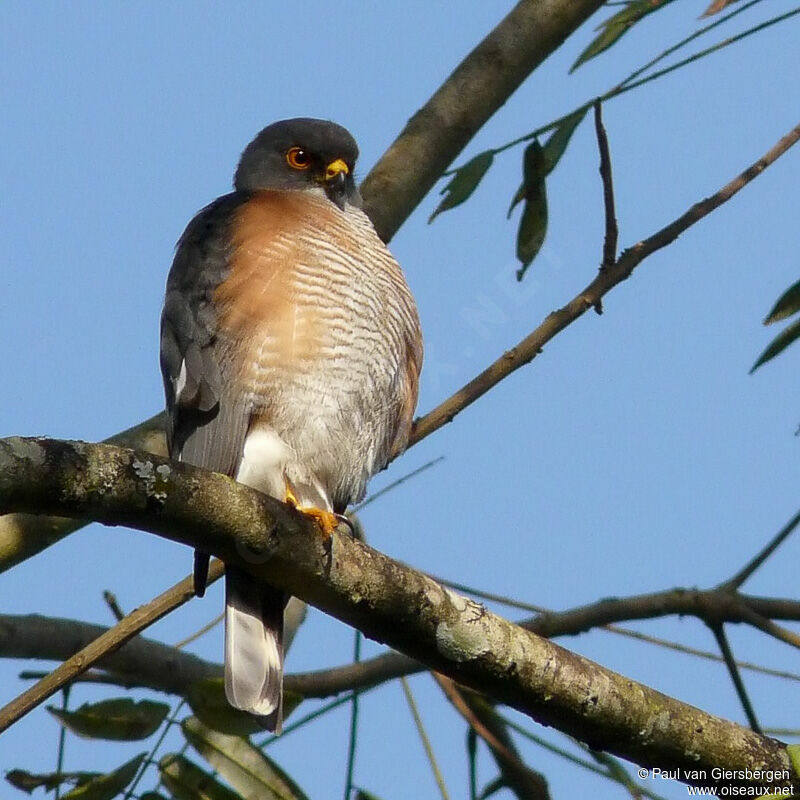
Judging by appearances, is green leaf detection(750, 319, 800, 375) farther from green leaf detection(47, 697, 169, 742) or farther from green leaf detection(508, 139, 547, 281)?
green leaf detection(47, 697, 169, 742)

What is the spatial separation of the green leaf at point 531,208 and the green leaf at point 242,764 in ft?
5.16

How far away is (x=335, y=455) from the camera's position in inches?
157

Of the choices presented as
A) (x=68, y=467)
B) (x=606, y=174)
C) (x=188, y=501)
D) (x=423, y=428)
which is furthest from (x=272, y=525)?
(x=606, y=174)

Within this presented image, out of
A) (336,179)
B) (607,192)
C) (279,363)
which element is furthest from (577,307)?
(336,179)

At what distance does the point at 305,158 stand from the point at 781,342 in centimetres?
227

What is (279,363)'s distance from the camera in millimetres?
3854

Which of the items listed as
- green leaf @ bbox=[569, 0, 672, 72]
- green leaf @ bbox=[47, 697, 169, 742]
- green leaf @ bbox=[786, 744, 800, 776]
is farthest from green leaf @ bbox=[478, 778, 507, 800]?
green leaf @ bbox=[569, 0, 672, 72]

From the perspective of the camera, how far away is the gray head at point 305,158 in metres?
5.12

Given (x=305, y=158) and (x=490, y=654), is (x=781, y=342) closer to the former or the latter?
(x=490, y=654)

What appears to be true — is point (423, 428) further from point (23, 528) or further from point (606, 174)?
point (23, 528)

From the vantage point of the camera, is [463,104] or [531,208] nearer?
[531,208]

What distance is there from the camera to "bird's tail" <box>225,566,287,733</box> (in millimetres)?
3303

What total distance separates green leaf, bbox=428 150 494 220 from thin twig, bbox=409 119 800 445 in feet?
1.75

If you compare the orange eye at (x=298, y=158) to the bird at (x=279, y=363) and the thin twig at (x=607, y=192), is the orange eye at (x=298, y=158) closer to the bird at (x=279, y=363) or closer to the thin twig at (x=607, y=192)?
the bird at (x=279, y=363)
